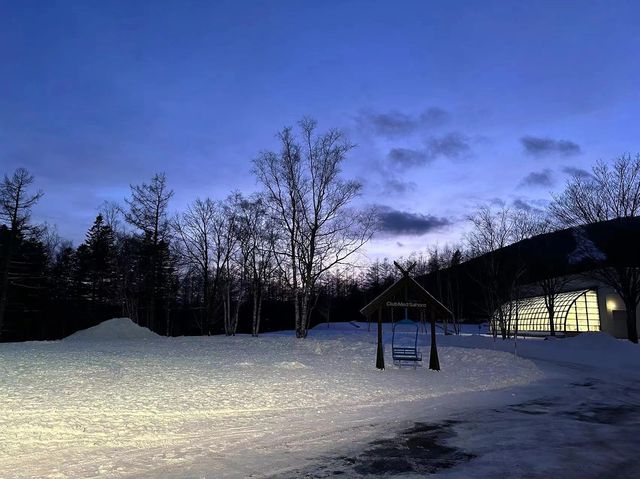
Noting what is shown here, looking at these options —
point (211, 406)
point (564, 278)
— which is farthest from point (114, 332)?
point (564, 278)

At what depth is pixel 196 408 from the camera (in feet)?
32.5

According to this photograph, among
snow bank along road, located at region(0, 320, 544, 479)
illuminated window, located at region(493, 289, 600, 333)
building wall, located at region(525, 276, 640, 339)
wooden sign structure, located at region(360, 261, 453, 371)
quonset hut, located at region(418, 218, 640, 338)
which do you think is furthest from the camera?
illuminated window, located at region(493, 289, 600, 333)

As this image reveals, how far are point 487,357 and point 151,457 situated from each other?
18047 mm

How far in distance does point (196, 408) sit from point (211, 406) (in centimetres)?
37

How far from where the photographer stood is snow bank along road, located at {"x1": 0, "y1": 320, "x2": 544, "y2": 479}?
6500 mm

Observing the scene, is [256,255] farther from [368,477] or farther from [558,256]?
[368,477]

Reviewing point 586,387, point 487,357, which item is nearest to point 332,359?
point 487,357

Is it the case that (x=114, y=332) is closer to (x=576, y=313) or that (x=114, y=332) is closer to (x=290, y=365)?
(x=290, y=365)

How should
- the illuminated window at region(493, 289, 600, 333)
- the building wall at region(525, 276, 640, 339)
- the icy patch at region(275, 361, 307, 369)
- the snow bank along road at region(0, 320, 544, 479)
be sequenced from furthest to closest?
the illuminated window at region(493, 289, 600, 333) < the building wall at region(525, 276, 640, 339) < the icy patch at region(275, 361, 307, 369) < the snow bank along road at region(0, 320, 544, 479)

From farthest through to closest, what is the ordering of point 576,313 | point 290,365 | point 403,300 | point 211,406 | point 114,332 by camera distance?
1. point 576,313
2. point 114,332
3. point 403,300
4. point 290,365
5. point 211,406

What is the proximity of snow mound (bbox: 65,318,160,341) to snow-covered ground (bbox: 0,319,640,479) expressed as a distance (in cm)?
1638

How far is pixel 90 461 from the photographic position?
6367mm

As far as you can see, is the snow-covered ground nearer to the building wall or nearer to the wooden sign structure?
the wooden sign structure

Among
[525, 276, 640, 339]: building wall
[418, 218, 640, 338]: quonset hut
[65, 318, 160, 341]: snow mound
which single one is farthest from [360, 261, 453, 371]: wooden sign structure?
[525, 276, 640, 339]: building wall
